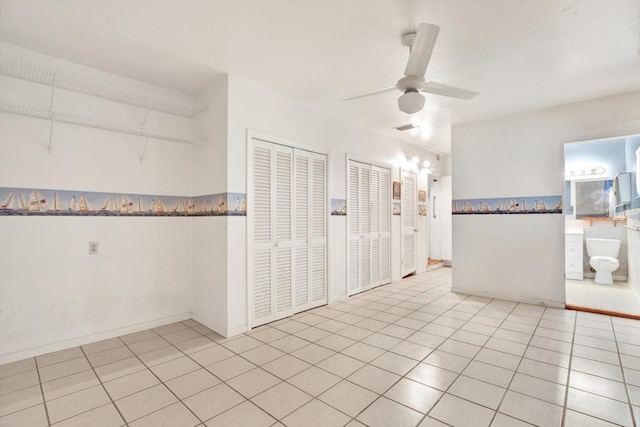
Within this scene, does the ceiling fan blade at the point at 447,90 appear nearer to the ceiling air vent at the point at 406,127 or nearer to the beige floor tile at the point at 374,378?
the ceiling air vent at the point at 406,127

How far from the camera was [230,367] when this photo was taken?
2.46 metres

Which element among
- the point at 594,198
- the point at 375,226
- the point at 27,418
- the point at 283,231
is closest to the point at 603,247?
the point at 594,198

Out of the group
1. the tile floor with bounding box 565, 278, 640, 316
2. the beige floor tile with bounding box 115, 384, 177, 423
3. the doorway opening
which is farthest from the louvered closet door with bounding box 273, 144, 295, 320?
the doorway opening

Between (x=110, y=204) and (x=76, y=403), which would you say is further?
(x=110, y=204)

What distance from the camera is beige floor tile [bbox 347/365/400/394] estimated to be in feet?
7.09

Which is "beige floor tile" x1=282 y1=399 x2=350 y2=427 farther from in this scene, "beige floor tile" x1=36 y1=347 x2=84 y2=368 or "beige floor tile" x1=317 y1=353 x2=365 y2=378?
"beige floor tile" x1=36 y1=347 x2=84 y2=368

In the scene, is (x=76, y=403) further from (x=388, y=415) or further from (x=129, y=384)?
(x=388, y=415)

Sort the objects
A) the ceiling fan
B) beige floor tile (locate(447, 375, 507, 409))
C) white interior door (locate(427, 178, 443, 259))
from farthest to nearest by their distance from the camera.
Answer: white interior door (locate(427, 178, 443, 259)) → the ceiling fan → beige floor tile (locate(447, 375, 507, 409))

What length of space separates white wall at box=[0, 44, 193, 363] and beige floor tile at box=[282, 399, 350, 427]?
2.28m

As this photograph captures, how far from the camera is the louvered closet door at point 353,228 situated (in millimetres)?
4562

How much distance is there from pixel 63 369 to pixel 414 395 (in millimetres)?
2807

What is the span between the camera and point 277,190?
3594 millimetres

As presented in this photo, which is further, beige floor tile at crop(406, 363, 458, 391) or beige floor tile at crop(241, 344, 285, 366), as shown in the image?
beige floor tile at crop(241, 344, 285, 366)

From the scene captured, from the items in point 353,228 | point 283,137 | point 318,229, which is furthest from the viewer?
point 353,228
